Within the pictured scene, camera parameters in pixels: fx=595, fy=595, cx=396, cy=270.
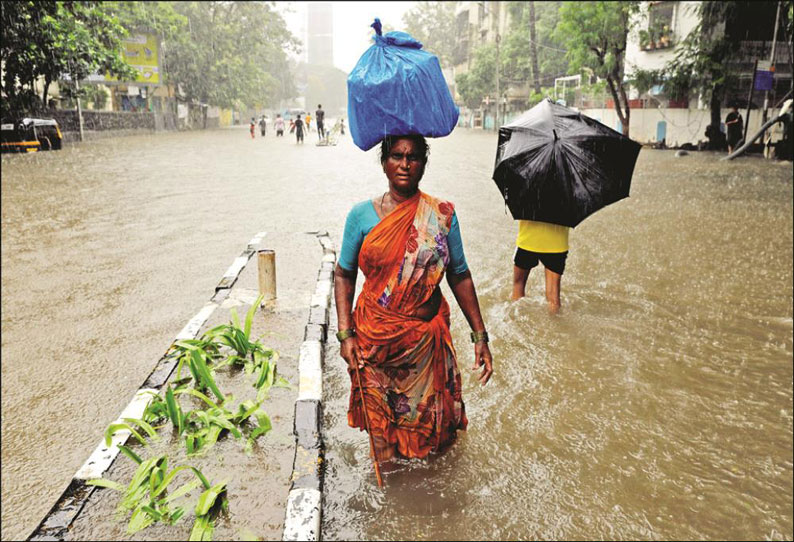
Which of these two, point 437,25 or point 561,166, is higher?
point 437,25

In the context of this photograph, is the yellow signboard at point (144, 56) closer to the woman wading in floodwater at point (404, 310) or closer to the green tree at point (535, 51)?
the green tree at point (535, 51)

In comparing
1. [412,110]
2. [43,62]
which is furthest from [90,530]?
[43,62]

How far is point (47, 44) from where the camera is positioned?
16.8m

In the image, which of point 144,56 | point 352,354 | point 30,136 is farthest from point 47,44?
point 144,56

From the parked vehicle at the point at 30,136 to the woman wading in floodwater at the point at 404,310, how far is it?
22.2 meters

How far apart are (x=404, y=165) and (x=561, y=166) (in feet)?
8.21

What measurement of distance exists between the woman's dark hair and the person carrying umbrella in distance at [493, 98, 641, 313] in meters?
2.27

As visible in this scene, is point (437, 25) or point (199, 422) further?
point (437, 25)

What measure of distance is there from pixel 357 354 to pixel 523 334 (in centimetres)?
262

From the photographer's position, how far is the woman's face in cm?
251

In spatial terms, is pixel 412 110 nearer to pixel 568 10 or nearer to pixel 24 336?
pixel 24 336

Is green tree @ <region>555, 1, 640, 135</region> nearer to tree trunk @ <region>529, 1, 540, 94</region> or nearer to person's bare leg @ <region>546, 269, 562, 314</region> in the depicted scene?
tree trunk @ <region>529, 1, 540, 94</region>

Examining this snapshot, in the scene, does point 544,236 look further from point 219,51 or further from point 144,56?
point 219,51

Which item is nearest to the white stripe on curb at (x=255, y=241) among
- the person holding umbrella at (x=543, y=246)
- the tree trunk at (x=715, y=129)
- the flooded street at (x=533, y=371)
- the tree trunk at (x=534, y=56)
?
the flooded street at (x=533, y=371)
